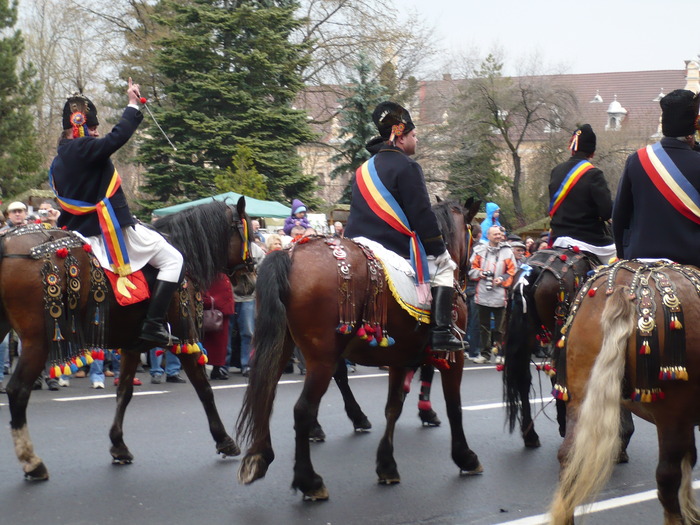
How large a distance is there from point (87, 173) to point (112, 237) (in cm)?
53

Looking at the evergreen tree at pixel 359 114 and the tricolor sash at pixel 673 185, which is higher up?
the evergreen tree at pixel 359 114

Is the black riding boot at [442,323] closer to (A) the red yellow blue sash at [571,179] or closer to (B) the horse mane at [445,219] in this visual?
(B) the horse mane at [445,219]

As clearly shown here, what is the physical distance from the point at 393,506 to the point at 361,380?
652 cm

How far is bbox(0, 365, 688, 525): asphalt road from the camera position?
6.02 m

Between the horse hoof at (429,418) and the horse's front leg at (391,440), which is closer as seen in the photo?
the horse's front leg at (391,440)

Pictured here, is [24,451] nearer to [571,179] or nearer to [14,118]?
[571,179]

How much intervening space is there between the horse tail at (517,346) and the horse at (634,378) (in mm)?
3092

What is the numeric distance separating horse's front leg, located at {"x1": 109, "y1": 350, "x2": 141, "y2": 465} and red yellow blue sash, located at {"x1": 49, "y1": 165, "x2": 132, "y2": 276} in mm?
874

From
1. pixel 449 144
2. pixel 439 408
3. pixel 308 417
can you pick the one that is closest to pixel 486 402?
pixel 439 408

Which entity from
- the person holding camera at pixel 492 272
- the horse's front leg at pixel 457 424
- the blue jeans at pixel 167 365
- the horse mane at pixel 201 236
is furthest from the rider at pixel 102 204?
the person holding camera at pixel 492 272

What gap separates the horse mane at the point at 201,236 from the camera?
7875mm

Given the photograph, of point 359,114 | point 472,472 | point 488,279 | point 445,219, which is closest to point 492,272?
point 488,279

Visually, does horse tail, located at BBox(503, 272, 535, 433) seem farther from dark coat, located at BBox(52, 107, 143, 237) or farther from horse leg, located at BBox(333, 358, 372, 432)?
dark coat, located at BBox(52, 107, 143, 237)

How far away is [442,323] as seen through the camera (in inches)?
272
